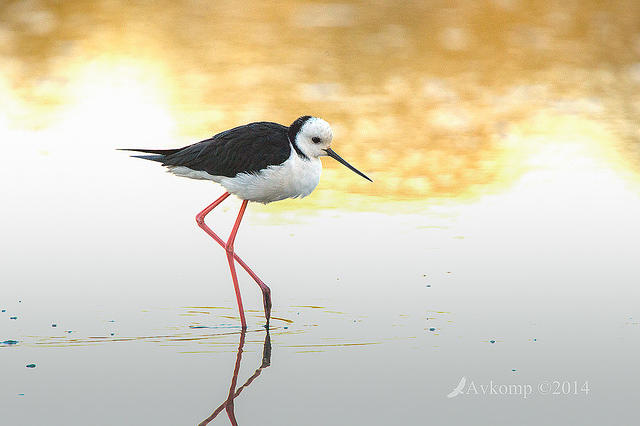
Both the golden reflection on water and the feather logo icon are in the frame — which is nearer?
the feather logo icon

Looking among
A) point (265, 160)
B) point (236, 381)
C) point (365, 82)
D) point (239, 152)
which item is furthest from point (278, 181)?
point (365, 82)

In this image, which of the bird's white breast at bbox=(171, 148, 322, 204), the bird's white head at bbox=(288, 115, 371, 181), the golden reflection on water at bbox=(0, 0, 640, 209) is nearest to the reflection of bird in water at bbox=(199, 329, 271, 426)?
the bird's white breast at bbox=(171, 148, 322, 204)

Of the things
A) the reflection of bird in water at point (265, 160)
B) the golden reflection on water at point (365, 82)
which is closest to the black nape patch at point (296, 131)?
the reflection of bird in water at point (265, 160)

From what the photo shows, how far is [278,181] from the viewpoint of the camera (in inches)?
243

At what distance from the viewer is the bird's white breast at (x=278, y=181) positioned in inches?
242

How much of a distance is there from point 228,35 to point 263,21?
56 cm

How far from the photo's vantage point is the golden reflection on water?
9.70m

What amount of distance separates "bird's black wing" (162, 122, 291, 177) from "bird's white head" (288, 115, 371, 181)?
2.5 inches

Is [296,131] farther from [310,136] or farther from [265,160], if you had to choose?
[265,160]

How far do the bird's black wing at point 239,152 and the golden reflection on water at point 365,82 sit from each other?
221 cm

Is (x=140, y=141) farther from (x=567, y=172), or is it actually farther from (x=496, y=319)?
(x=496, y=319)

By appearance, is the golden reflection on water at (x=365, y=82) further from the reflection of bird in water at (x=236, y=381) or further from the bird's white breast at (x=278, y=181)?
the reflection of bird in water at (x=236, y=381)

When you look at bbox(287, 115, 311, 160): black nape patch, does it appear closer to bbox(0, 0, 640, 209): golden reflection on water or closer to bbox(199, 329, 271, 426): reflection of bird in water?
bbox(199, 329, 271, 426): reflection of bird in water

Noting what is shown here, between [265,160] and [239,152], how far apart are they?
0.58 feet
